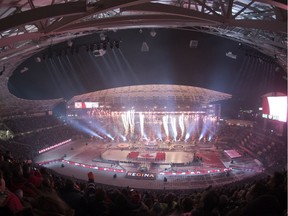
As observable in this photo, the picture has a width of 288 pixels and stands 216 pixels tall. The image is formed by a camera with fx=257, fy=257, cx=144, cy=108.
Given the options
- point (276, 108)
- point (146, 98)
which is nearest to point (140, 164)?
point (276, 108)

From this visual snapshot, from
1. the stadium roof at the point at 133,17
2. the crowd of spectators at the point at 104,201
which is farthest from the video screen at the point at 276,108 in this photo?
the crowd of spectators at the point at 104,201

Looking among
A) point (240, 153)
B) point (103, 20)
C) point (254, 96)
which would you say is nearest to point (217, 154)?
point (240, 153)

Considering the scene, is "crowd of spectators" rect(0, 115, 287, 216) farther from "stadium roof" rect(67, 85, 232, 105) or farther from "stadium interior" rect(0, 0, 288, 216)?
"stadium roof" rect(67, 85, 232, 105)

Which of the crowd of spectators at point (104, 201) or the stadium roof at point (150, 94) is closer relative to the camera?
the crowd of spectators at point (104, 201)

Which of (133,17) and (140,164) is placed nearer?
(133,17)

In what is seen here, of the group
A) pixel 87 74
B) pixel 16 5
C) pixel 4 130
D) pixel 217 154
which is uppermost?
pixel 16 5

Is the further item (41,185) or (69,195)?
(41,185)

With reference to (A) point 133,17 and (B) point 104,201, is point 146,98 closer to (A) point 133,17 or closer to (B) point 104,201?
(A) point 133,17

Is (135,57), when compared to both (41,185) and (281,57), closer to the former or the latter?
(281,57)

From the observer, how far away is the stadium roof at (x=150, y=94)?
4641 centimetres

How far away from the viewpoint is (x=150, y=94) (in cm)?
4769

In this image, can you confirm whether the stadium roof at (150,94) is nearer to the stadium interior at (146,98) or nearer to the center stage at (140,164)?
the stadium interior at (146,98)

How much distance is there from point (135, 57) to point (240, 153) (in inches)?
653

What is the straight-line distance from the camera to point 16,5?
13.6 metres
